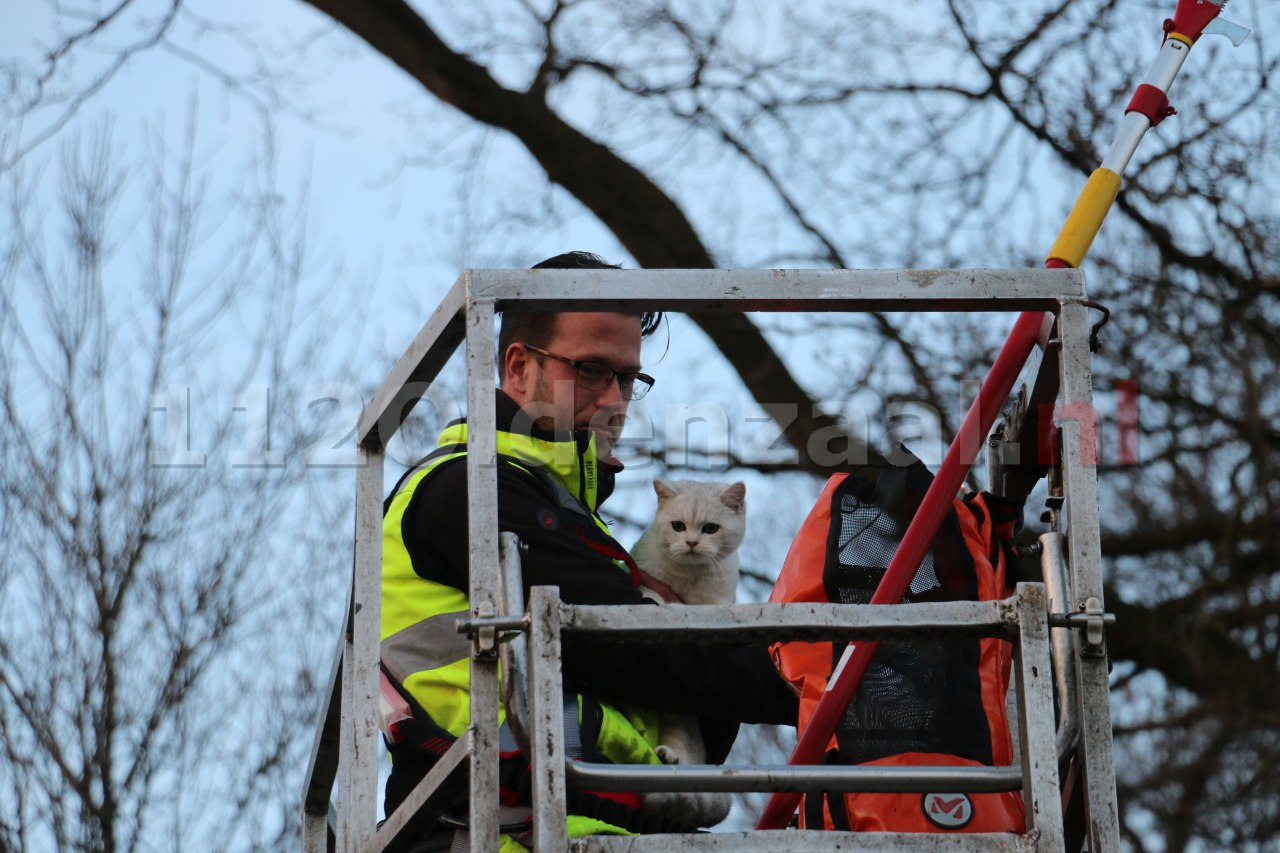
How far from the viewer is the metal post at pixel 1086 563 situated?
2246 millimetres

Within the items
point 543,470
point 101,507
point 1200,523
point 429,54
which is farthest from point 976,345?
point 543,470

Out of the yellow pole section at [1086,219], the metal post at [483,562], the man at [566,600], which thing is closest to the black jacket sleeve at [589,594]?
the man at [566,600]

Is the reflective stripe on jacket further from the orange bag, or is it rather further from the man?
the orange bag

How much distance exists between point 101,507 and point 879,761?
24.7 feet

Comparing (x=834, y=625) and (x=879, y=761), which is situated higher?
(x=834, y=625)

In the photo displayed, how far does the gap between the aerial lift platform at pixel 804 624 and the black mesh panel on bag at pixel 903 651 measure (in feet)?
0.77

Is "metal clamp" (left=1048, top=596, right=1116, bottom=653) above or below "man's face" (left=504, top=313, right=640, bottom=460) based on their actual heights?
below

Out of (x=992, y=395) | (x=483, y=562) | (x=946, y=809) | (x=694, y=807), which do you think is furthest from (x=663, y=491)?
(x=483, y=562)

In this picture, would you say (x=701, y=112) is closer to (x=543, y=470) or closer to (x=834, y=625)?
(x=543, y=470)

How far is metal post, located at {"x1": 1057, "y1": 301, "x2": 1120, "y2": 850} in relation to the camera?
2246 mm

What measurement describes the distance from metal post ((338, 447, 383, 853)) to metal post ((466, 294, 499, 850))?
0.60 metres

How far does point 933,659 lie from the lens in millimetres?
2793

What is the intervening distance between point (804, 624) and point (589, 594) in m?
0.54

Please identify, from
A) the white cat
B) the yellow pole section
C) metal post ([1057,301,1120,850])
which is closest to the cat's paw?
metal post ([1057,301,1120,850])
